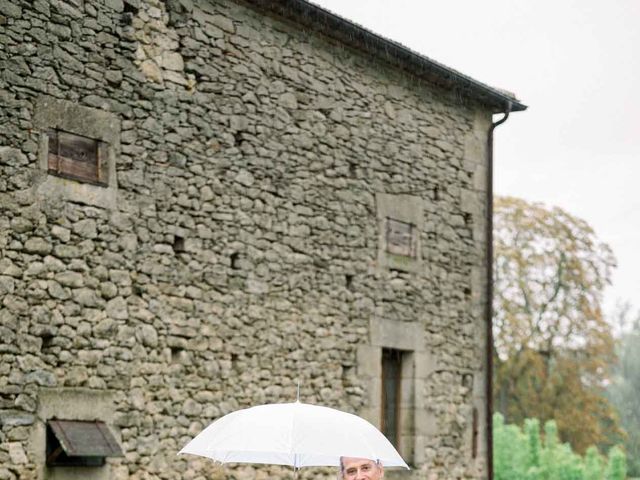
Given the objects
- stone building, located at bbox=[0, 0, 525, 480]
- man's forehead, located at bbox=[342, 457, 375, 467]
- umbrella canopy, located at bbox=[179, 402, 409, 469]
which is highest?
stone building, located at bbox=[0, 0, 525, 480]

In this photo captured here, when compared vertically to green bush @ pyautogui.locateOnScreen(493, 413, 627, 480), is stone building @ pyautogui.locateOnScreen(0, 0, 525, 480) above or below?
above

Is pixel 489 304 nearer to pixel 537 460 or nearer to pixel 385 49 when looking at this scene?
pixel 385 49

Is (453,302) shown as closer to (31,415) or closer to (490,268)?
(490,268)

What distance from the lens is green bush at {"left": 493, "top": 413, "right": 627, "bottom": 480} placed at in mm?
22734

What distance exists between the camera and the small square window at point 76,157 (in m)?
9.67

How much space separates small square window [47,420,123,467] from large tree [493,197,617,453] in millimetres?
20499

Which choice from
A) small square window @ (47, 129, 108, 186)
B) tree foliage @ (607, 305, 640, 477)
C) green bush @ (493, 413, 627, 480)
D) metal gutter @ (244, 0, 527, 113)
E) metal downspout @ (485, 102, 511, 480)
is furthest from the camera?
tree foliage @ (607, 305, 640, 477)

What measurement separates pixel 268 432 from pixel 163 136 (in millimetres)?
5122

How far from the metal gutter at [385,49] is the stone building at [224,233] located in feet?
0.09

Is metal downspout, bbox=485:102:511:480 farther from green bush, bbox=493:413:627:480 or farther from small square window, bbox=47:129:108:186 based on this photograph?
green bush, bbox=493:413:627:480

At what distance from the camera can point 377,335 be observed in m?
12.6

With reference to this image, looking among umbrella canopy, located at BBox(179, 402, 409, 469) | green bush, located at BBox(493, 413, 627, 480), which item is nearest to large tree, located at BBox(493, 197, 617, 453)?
green bush, located at BBox(493, 413, 627, 480)

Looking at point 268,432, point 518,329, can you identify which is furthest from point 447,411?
point 518,329

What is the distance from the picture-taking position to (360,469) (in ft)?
17.9
